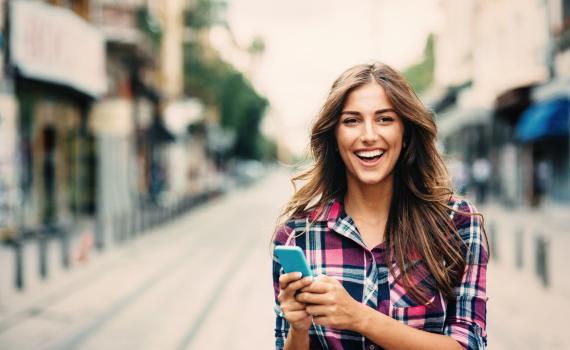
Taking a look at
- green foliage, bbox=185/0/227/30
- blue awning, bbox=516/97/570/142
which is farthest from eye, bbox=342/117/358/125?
green foliage, bbox=185/0/227/30

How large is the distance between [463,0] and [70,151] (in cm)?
2010

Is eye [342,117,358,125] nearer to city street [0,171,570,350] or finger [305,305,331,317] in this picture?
finger [305,305,331,317]

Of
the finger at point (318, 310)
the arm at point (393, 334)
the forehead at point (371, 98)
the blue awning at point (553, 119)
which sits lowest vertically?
the arm at point (393, 334)

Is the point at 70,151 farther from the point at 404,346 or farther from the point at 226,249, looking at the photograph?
the point at 404,346

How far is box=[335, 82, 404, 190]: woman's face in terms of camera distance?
2088 millimetres

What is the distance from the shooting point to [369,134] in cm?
207

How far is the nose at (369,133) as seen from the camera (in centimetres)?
207

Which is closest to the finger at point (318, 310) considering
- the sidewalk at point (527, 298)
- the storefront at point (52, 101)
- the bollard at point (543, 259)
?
the sidewalk at point (527, 298)

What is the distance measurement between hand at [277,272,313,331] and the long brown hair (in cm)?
36

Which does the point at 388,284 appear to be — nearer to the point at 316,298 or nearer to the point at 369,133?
the point at 316,298

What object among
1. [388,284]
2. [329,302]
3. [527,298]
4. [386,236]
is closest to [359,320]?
[329,302]

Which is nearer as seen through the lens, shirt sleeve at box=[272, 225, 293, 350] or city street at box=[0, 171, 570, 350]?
shirt sleeve at box=[272, 225, 293, 350]

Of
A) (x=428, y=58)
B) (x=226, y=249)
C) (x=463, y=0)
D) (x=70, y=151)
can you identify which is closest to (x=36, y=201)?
(x=70, y=151)

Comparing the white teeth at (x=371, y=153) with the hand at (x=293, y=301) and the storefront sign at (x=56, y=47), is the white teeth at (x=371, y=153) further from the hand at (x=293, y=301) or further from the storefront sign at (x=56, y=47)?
the storefront sign at (x=56, y=47)
